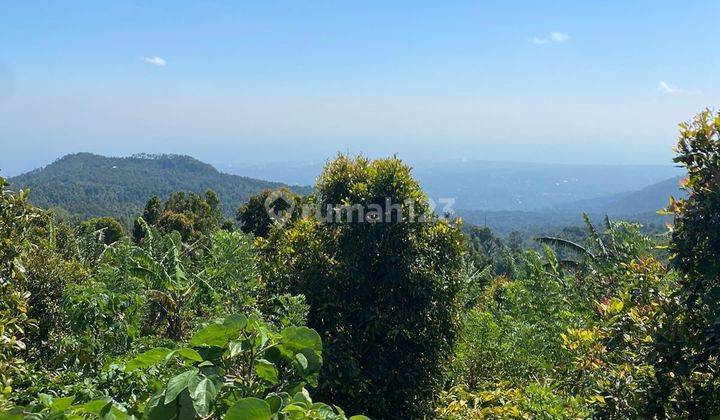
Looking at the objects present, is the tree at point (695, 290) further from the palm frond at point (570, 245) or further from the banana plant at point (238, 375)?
the palm frond at point (570, 245)

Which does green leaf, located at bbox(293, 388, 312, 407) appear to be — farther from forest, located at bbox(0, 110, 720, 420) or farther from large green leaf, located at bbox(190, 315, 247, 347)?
large green leaf, located at bbox(190, 315, 247, 347)

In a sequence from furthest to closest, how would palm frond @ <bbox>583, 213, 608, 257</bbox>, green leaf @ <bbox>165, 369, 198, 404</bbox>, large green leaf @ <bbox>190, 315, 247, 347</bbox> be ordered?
1. palm frond @ <bbox>583, 213, 608, 257</bbox>
2. large green leaf @ <bbox>190, 315, 247, 347</bbox>
3. green leaf @ <bbox>165, 369, 198, 404</bbox>

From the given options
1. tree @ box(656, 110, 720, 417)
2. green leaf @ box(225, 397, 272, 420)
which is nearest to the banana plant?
green leaf @ box(225, 397, 272, 420)

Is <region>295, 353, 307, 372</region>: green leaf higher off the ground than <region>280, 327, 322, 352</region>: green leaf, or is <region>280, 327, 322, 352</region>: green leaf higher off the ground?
<region>280, 327, 322, 352</region>: green leaf

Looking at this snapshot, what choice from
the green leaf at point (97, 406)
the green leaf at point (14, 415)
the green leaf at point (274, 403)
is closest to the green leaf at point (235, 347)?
the green leaf at point (274, 403)

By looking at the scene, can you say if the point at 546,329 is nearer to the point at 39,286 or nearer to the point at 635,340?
the point at 635,340

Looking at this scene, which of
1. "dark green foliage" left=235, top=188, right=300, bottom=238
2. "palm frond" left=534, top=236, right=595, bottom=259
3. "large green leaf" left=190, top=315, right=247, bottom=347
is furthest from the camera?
"dark green foliage" left=235, top=188, right=300, bottom=238

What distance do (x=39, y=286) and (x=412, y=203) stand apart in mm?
5756

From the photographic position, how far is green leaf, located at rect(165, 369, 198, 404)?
5.30 ft

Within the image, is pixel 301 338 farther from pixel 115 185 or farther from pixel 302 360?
pixel 115 185

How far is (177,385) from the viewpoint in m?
1.66

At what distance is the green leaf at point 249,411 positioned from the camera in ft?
5.04

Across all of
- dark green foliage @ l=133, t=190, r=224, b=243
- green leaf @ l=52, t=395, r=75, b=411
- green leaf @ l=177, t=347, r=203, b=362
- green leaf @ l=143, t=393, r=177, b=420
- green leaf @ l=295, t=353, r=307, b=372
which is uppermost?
green leaf @ l=177, t=347, r=203, b=362

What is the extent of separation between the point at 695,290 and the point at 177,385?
3305 mm
